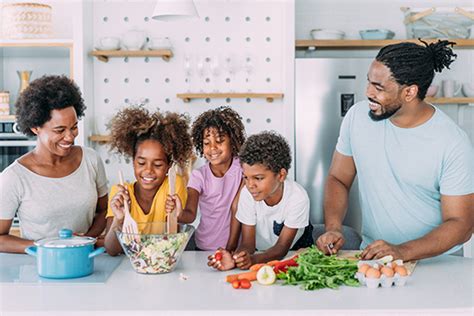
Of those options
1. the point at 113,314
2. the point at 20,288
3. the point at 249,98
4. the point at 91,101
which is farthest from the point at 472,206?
the point at 91,101

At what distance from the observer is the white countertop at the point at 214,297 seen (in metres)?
1.44

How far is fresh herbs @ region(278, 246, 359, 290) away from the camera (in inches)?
64.1

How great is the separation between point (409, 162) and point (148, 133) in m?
0.92

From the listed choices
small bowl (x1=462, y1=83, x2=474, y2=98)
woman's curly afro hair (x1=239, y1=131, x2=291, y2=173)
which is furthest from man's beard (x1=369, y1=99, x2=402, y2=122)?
small bowl (x1=462, y1=83, x2=474, y2=98)

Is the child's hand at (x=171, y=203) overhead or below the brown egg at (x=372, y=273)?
overhead

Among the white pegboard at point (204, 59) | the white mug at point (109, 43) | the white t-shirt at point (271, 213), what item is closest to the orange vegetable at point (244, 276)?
the white t-shirt at point (271, 213)

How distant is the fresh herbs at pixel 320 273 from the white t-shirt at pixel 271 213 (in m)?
0.42

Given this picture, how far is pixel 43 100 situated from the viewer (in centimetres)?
225

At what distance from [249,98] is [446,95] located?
1.26 m

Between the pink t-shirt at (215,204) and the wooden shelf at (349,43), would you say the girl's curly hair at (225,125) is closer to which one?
the pink t-shirt at (215,204)

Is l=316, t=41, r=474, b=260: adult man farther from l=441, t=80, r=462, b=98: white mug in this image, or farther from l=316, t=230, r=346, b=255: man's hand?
l=441, t=80, r=462, b=98: white mug

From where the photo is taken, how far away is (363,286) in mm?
1645

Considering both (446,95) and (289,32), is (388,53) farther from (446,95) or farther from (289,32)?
(446,95)

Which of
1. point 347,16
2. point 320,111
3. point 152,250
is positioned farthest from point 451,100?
point 152,250
